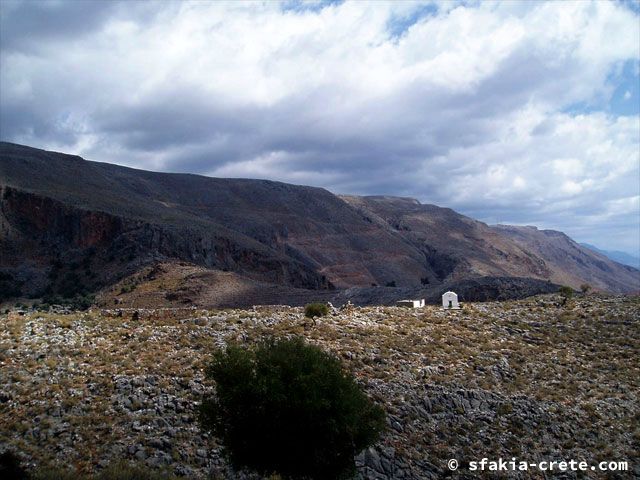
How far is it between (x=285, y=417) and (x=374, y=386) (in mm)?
8587

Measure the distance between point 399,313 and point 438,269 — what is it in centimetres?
8504

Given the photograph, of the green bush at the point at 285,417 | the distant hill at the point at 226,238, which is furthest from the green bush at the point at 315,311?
the distant hill at the point at 226,238

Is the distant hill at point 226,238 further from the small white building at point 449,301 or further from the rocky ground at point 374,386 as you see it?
the rocky ground at point 374,386

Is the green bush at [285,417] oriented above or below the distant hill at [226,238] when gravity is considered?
below

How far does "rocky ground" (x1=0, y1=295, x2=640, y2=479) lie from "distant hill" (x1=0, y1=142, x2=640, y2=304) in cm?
2457

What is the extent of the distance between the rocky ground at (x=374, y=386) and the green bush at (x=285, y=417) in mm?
2367

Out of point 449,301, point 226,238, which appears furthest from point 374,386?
point 226,238

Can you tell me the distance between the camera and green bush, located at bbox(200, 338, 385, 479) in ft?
42.0

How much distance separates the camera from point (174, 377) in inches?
751

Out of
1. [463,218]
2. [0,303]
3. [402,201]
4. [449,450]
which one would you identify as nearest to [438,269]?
[463,218]

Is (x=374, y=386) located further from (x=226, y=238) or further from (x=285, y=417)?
(x=226, y=238)

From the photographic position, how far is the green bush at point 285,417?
12.8 meters

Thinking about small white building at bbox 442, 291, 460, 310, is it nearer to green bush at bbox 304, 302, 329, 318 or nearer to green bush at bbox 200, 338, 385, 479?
green bush at bbox 304, 302, 329, 318

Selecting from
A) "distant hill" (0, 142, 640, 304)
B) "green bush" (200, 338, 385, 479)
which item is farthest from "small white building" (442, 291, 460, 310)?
"green bush" (200, 338, 385, 479)
